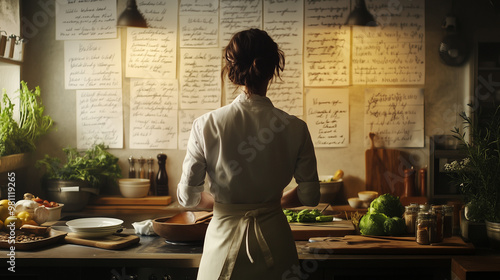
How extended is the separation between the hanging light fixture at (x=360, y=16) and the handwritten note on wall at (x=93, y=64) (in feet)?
5.76

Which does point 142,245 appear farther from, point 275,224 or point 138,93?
point 138,93

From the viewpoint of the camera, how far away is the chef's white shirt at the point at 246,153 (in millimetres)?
1991

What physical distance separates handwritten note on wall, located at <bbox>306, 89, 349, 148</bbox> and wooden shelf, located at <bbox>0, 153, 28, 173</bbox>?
208cm

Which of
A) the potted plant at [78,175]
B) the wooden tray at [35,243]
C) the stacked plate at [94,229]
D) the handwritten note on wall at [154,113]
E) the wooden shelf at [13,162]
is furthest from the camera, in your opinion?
the handwritten note on wall at [154,113]

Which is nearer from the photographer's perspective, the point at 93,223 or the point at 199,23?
the point at 93,223

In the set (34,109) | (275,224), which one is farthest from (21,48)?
(275,224)

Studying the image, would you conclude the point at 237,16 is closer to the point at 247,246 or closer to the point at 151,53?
the point at 151,53

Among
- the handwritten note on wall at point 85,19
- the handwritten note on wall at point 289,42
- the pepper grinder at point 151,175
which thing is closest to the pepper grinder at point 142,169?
the pepper grinder at point 151,175

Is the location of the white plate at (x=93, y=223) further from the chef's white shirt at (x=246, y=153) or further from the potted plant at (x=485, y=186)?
the potted plant at (x=485, y=186)

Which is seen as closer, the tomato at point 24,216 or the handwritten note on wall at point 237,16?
the tomato at point 24,216

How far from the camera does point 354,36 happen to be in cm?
390

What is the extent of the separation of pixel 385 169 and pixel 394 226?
1.27m

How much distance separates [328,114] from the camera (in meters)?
3.92

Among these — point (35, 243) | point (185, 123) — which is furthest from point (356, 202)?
point (35, 243)
